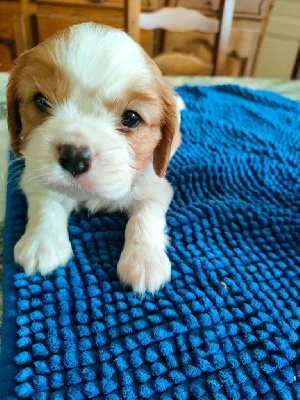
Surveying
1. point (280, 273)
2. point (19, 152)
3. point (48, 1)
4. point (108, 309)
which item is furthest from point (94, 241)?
point (48, 1)

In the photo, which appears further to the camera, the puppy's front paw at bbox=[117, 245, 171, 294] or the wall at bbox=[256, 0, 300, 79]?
the wall at bbox=[256, 0, 300, 79]

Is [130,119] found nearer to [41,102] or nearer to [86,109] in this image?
[86,109]

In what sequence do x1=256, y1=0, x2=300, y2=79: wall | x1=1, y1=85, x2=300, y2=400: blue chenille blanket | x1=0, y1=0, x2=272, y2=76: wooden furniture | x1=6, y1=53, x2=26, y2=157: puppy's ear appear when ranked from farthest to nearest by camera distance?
1. x1=256, y1=0, x2=300, y2=79: wall
2. x1=0, y1=0, x2=272, y2=76: wooden furniture
3. x1=6, y1=53, x2=26, y2=157: puppy's ear
4. x1=1, y1=85, x2=300, y2=400: blue chenille blanket

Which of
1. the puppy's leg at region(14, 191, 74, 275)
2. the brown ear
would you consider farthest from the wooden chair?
the puppy's leg at region(14, 191, 74, 275)

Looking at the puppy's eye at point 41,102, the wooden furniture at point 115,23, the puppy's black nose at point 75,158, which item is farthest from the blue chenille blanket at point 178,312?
the wooden furniture at point 115,23

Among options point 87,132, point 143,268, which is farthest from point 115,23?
point 143,268

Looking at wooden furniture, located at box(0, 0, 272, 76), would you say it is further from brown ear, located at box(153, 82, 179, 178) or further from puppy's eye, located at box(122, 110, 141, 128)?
puppy's eye, located at box(122, 110, 141, 128)

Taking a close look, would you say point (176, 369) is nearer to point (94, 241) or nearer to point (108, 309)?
point (108, 309)

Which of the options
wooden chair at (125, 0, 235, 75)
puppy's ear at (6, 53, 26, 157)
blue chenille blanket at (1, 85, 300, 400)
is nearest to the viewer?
blue chenille blanket at (1, 85, 300, 400)
